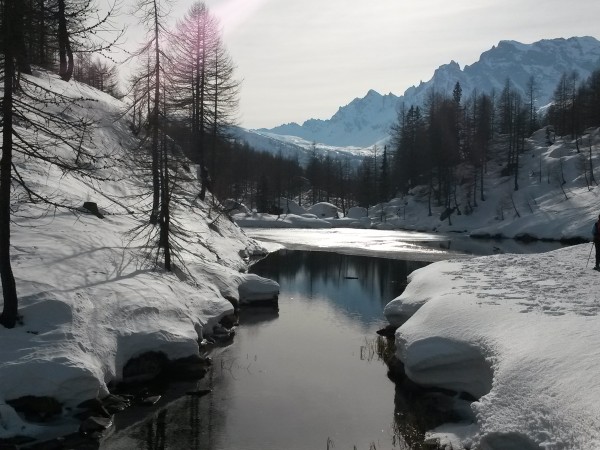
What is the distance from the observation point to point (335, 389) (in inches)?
534

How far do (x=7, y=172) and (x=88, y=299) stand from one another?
4.30 meters

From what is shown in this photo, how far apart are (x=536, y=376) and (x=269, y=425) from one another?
5758mm

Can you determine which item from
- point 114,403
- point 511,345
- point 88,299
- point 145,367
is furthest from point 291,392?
point 88,299

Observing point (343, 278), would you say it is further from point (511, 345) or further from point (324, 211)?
point (324, 211)

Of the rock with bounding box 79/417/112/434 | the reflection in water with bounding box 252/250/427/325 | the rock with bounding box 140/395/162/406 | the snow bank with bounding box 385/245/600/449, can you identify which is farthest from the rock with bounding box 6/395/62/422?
the reflection in water with bounding box 252/250/427/325

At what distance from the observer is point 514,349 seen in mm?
10758

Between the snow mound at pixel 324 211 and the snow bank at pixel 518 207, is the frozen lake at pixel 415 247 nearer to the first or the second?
the snow bank at pixel 518 207

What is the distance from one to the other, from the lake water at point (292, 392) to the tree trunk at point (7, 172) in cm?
407

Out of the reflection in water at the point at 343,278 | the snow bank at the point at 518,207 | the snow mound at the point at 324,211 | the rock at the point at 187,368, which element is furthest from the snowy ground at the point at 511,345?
the snow mound at the point at 324,211

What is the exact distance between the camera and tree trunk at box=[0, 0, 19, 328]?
10.7m

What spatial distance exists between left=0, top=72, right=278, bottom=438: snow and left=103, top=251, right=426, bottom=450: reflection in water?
1569mm

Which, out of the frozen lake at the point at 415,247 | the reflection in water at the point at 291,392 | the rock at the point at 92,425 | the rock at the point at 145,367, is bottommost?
the reflection in water at the point at 291,392

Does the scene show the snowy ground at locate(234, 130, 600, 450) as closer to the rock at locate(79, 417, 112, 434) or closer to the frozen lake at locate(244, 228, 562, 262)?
the rock at locate(79, 417, 112, 434)

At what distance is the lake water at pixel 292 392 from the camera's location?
35.4 ft
